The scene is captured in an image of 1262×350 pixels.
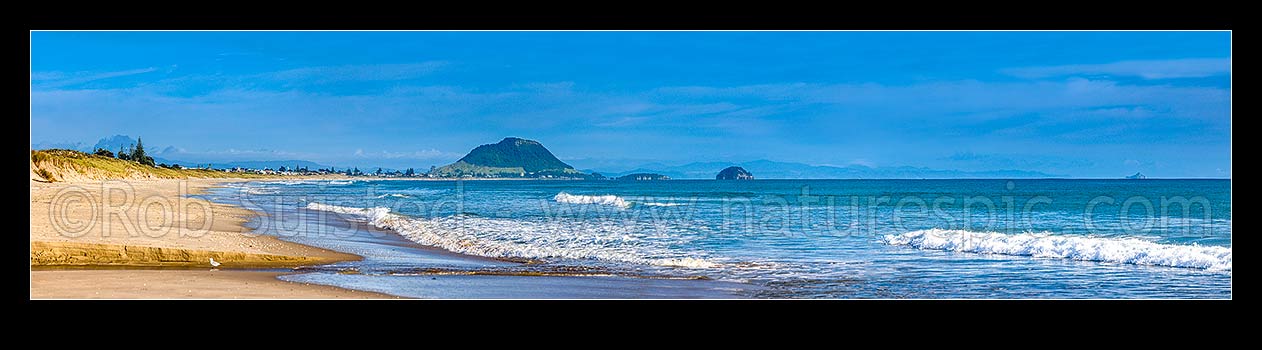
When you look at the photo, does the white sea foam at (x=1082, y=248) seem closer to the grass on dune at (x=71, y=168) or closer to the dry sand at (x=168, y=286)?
the dry sand at (x=168, y=286)

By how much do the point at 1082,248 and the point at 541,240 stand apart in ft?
31.2

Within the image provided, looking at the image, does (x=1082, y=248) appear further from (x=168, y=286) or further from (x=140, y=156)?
(x=140, y=156)

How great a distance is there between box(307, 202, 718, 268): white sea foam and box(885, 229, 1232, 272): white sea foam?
525 centimetres

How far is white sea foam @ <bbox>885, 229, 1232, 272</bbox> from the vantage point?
43.3 feet

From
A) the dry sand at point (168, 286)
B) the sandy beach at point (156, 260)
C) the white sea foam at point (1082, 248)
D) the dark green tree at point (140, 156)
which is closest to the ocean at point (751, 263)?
the white sea foam at point (1082, 248)

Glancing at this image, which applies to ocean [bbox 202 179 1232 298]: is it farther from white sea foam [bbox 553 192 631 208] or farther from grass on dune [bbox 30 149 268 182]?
white sea foam [bbox 553 192 631 208]

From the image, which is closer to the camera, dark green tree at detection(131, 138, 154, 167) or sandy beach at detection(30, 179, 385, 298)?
sandy beach at detection(30, 179, 385, 298)

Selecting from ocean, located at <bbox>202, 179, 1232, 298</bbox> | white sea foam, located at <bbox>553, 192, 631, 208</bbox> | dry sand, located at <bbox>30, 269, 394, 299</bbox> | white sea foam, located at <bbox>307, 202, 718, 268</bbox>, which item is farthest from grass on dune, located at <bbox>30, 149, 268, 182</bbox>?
dry sand, located at <bbox>30, 269, 394, 299</bbox>

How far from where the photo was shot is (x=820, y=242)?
17031mm

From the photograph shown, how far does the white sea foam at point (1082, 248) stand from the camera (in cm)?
1320

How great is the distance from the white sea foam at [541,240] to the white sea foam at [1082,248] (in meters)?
5.25
